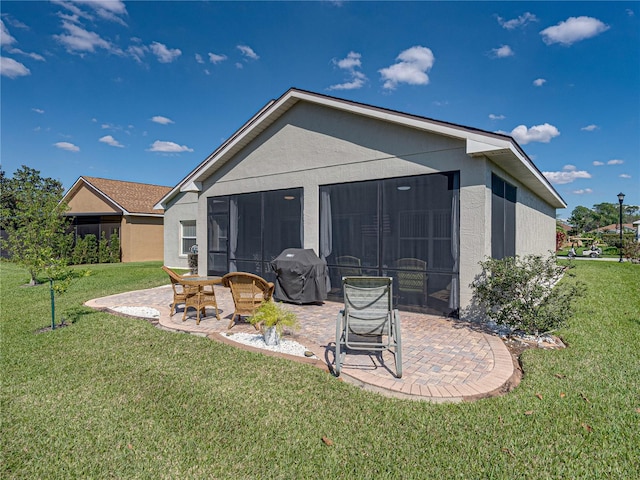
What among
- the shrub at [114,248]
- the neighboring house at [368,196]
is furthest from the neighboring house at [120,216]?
the neighboring house at [368,196]

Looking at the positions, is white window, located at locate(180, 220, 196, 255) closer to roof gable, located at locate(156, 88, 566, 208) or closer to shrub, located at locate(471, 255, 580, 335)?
roof gable, located at locate(156, 88, 566, 208)

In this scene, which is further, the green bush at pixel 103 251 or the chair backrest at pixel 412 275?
the green bush at pixel 103 251

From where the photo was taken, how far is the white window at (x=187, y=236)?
17.4 m

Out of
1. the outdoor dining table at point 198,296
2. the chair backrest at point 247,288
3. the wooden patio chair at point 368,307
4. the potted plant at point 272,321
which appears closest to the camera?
the wooden patio chair at point 368,307

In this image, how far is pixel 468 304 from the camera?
22.9ft

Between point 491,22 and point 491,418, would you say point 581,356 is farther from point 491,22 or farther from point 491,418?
point 491,22

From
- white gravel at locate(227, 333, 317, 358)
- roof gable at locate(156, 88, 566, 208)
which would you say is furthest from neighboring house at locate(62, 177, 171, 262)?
white gravel at locate(227, 333, 317, 358)

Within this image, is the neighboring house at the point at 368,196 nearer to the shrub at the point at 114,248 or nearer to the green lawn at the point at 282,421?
the green lawn at the point at 282,421

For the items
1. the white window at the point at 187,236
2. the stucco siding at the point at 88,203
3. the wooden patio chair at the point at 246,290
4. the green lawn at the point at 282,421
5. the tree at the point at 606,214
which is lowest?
the green lawn at the point at 282,421

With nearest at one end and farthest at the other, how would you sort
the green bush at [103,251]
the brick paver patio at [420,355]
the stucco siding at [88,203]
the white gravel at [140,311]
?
1. the brick paver patio at [420,355]
2. the white gravel at [140,311]
3. the green bush at [103,251]
4. the stucco siding at [88,203]

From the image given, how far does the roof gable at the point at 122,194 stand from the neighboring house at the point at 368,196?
1149 centimetres

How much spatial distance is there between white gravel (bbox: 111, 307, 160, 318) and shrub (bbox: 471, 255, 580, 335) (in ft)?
23.4

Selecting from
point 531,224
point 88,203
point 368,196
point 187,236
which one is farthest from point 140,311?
point 88,203

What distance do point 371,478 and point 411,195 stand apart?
6197 millimetres
